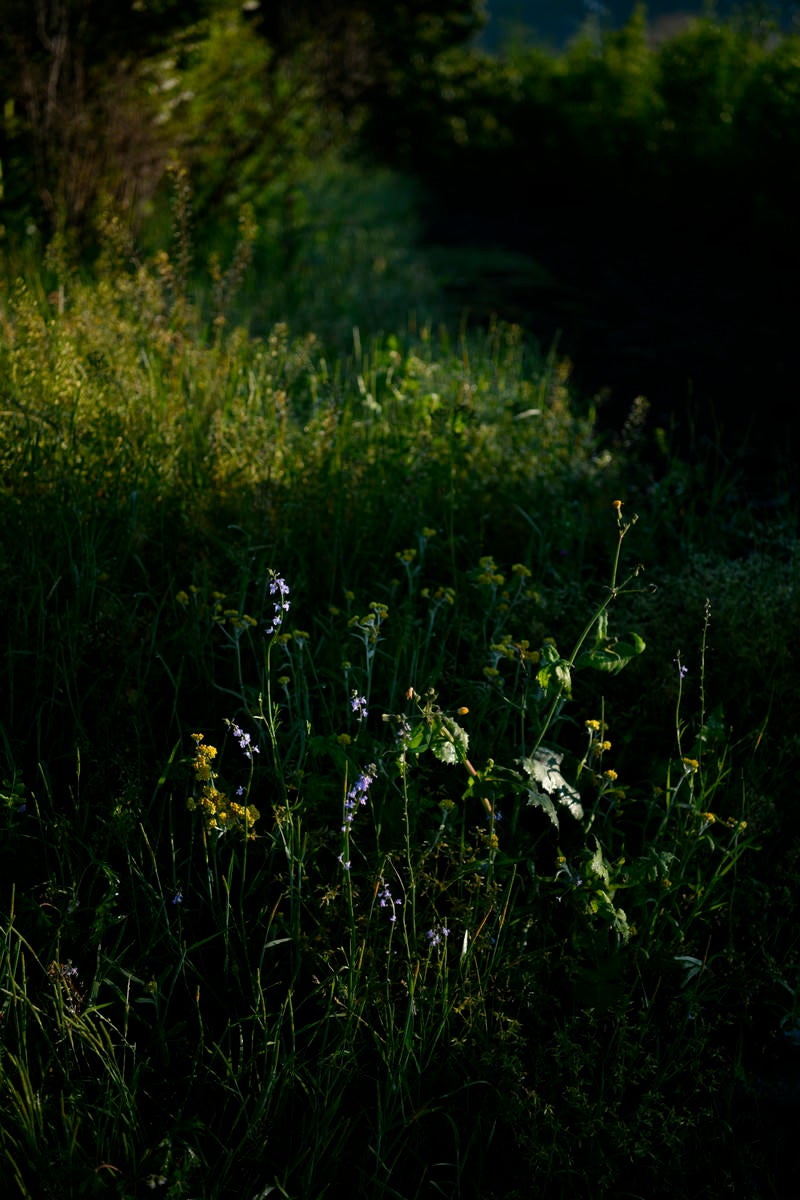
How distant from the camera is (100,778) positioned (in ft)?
7.54

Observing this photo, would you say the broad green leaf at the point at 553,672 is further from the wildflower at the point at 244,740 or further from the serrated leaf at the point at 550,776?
the wildflower at the point at 244,740

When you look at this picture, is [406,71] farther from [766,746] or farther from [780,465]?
[766,746]

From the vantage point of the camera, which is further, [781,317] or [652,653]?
[781,317]

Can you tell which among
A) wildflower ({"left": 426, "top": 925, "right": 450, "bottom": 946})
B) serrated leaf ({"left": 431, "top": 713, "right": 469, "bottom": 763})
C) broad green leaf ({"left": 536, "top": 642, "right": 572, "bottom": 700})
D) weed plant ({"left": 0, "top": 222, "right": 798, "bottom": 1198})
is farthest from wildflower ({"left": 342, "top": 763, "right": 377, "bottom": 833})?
broad green leaf ({"left": 536, "top": 642, "right": 572, "bottom": 700})

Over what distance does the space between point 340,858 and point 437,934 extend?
0.31 metres

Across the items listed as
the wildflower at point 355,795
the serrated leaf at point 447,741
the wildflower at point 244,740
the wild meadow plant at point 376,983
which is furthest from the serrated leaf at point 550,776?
the wildflower at point 244,740

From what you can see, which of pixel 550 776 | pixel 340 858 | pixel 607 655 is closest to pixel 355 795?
pixel 340 858

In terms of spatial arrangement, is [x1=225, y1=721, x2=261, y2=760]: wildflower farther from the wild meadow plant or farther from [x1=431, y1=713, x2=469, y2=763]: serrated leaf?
[x1=431, y1=713, x2=469, y2=763]: serrated leaf

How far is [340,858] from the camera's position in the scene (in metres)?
1.85

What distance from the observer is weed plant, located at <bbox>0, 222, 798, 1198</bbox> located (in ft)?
6.02

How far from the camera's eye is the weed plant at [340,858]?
1836 mm

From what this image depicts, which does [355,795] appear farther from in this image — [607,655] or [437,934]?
[607,655]

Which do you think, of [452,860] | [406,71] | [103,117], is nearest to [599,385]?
[103,117]

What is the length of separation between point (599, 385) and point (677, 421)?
1.90ft
